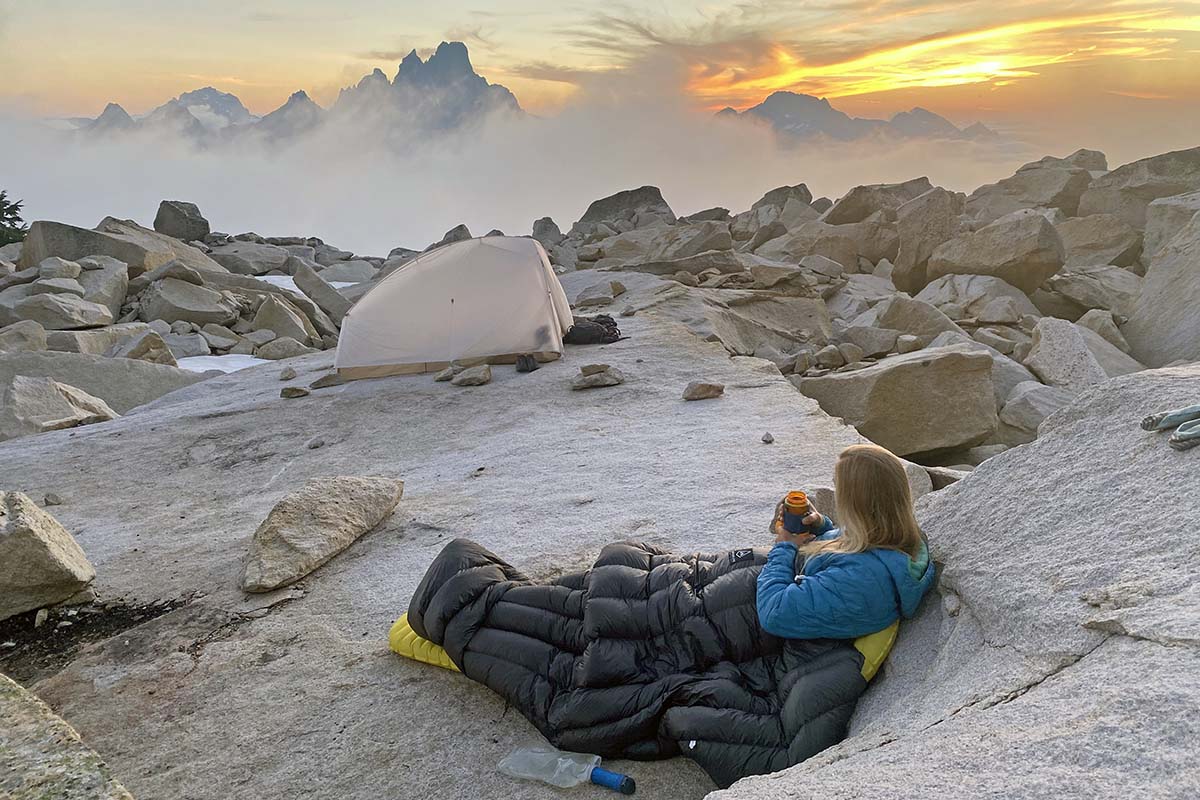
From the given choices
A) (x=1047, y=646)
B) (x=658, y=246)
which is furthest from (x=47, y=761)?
(x=658, y=246)

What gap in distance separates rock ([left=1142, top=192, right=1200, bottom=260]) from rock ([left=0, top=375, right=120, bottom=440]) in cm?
1726

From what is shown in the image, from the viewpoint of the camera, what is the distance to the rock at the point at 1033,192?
23.8 m

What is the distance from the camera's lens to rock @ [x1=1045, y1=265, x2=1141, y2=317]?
1411 cm

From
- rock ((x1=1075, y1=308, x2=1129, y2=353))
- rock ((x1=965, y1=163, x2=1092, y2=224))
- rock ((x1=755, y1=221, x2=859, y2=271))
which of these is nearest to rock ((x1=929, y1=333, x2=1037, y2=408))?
rock ((x1=1075, y1=308, x2=1129, y2=353))

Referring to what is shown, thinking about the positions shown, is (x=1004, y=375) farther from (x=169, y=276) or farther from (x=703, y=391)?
(x=169, y=276)

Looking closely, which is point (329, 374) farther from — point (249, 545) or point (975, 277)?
point (975, 277)

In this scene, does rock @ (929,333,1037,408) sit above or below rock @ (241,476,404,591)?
below

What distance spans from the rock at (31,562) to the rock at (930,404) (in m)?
6.45

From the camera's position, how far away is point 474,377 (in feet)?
32.6

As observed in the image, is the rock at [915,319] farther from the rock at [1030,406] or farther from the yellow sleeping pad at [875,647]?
the yellow sleeping pad at [875,647]

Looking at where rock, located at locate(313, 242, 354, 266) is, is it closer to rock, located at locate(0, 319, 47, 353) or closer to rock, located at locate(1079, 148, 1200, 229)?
rock, located at locate(0, 319, 47, 353)

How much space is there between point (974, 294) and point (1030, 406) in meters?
6.57

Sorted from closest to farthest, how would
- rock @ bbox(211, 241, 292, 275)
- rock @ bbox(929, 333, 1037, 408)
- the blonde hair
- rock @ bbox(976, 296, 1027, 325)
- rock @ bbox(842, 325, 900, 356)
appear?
the blonde hair
rock @ bbox(929, 333, 1037, 408)
rock @ bbox(842, 325, 900, 356)
rock @ bbox(976, 296, 1027, 325)
rock @ bbox(211, 241, 292, 275)

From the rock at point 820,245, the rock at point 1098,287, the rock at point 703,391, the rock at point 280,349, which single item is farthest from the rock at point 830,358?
the rock at point 280,349
